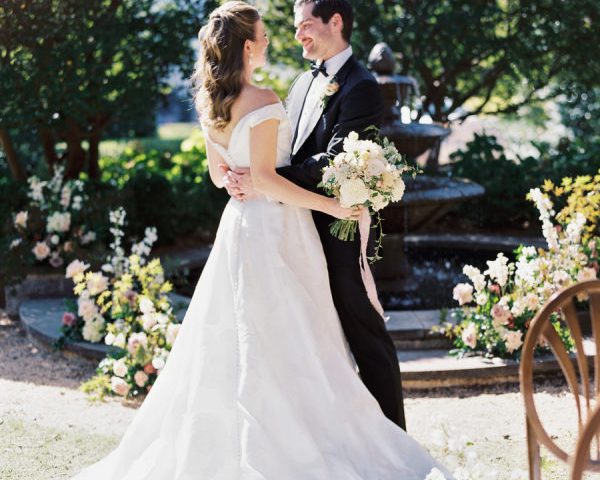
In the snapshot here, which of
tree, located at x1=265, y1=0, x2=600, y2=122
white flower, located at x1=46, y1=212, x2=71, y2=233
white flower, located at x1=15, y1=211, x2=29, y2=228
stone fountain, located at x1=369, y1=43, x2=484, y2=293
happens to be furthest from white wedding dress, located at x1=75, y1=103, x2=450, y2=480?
tree, located at x1=265, y1=0, x2=600, y2=122

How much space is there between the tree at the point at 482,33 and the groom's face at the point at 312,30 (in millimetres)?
5889

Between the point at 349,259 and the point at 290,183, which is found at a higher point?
the point at 290,183

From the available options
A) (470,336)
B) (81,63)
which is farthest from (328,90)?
(81,63)

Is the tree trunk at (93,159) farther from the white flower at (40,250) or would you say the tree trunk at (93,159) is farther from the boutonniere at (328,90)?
the boutonniere at (328,90)

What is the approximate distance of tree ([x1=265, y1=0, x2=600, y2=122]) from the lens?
984 centimetres

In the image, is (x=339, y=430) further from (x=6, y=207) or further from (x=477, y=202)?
(x=477, y=202)

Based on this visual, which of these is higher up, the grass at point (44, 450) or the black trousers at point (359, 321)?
the black trousers at point (359, 321)

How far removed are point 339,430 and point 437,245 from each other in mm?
5139

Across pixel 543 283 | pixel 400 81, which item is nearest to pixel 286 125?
pixel 543 283

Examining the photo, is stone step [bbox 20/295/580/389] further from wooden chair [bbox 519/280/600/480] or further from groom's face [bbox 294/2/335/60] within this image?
wooden chair [bbox 519/280/600/480]

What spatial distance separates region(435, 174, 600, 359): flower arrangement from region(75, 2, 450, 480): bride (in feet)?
5.60

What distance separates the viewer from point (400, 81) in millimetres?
7105

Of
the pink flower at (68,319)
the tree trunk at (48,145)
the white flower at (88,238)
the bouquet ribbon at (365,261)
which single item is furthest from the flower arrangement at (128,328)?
the tree trunk at (48,145)

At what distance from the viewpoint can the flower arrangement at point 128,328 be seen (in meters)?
5.26
